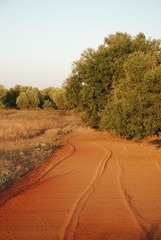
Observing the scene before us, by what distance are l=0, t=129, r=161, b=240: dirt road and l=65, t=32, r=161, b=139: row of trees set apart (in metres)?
6.09

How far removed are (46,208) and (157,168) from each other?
6.56m

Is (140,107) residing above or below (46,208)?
above

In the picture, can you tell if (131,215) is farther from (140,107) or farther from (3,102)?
(3,102)

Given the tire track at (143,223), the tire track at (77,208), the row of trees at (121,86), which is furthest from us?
the row of trees at (121,86)

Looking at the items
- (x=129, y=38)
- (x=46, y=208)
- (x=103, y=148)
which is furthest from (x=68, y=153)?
(x=129, y=38)

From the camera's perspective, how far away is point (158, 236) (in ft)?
22.9

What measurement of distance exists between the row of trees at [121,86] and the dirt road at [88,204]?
20.0 feet

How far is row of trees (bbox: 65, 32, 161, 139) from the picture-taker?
21219mm

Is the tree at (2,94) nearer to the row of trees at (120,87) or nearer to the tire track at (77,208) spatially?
the row of trees at (120,87)

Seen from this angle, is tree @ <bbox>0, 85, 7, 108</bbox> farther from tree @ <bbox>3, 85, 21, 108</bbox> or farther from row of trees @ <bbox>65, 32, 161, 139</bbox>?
row of trees @ <bbox>65, 32, 161, 139</bbox>

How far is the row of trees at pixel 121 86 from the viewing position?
69.6 ft

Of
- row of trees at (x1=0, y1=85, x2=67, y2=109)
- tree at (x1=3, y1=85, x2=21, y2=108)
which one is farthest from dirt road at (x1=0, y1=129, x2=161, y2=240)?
tree at (x1=3, y1=85, x2=21, y2=108)

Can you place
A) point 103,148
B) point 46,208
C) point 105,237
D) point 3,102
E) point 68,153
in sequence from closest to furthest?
point 105,237 < point 46,208 < point 68,153 < point 103,148 < point 3,102

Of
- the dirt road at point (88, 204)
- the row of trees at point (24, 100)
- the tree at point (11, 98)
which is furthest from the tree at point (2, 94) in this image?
the dirt road at point (88, 204)
